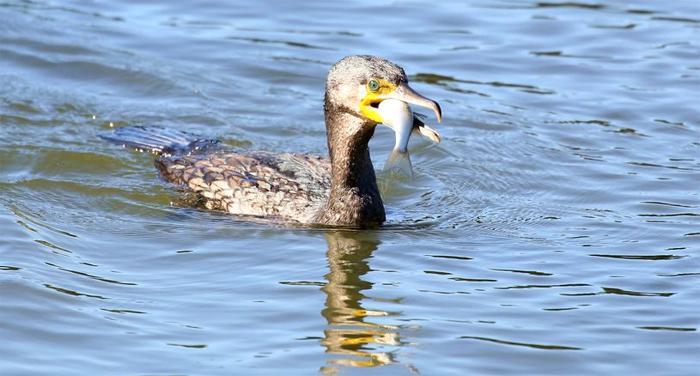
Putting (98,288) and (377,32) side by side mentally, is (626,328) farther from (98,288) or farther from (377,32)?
(377,32)

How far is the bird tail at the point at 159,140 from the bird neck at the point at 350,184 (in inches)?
65.8

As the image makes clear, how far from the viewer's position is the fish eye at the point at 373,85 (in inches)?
374

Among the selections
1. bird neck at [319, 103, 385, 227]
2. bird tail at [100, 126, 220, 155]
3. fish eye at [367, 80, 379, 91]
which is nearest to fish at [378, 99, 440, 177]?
fish eye at [367, 80, 379, 91]

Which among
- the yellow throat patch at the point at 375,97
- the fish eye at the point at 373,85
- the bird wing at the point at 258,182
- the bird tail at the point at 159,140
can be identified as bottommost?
the bird wing at the point at 258,182

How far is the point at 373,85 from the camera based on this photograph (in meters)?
9.51

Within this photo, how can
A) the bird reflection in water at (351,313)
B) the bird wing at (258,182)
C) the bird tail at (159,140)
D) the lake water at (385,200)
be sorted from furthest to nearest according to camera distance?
the bird tail at (159,140), the bird wing at (258,182), the lake water at (385,200), the bird reflection in water at (351,313)

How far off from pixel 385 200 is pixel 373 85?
199 cm

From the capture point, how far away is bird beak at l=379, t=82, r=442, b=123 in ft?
30.4

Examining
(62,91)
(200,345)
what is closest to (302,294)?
(200,345)

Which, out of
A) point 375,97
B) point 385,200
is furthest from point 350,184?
point 385,200

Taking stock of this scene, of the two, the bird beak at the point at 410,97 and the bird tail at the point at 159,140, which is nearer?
the bird beak at the point at 410,97

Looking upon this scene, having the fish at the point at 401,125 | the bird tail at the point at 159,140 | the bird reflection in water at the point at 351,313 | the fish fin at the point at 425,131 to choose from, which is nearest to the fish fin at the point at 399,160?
the fish at the point at 401,125

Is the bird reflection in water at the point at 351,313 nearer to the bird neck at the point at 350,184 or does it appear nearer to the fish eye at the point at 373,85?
the bird neck at the point at 350,184

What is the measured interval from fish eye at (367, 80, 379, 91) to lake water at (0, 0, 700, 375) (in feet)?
3.59
